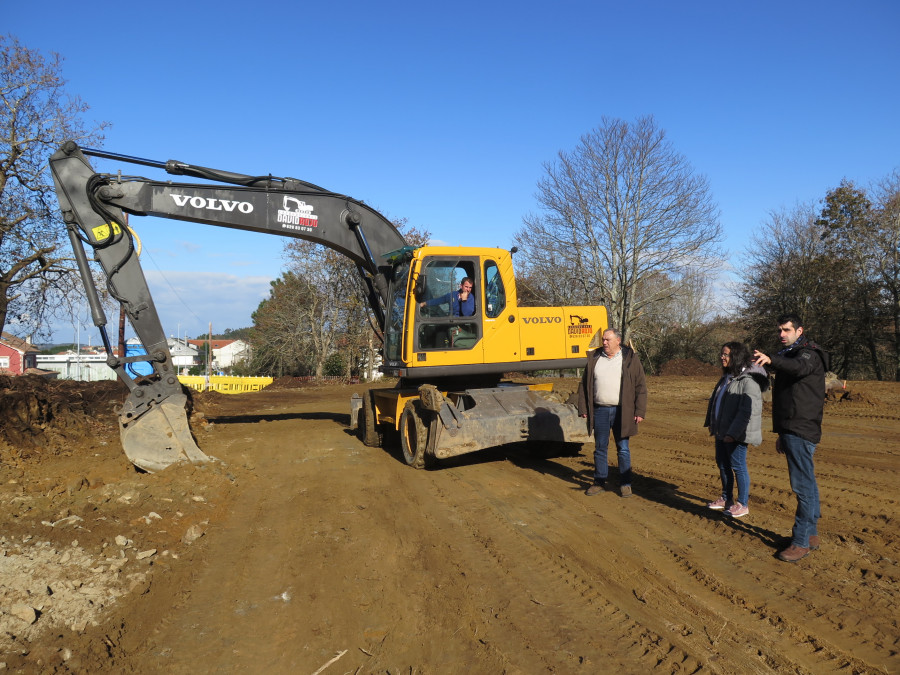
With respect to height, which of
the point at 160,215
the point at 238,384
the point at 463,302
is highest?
the point at 160,215

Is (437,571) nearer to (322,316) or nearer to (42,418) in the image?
(42,418)

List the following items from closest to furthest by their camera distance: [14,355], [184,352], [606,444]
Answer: [606,444] < [14,355] < [184,352]

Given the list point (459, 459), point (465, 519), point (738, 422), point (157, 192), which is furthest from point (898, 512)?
point (157, 192)

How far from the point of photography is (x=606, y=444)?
6516 mm

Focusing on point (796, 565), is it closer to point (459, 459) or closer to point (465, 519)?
point (465, 519)

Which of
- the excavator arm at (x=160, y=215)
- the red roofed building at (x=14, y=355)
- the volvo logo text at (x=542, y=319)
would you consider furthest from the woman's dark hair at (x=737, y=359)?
the red roofed building at (x=14, y=355)

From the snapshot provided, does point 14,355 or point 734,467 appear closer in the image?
point 734,467

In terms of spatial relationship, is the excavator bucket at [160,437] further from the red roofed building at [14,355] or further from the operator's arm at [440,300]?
the red roofed building at [14,355]

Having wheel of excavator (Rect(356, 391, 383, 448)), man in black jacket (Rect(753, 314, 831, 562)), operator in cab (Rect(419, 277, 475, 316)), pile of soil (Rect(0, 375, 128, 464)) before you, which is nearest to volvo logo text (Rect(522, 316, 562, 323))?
operator in cab (Rect(419, 277, 475, 316))

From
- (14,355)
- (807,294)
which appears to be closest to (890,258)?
(807,294)

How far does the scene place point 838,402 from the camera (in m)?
13.4

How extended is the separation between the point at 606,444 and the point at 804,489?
2300 millimetres

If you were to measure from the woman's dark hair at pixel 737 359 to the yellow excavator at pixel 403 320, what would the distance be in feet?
9.20

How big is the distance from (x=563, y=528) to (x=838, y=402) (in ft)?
36.6
